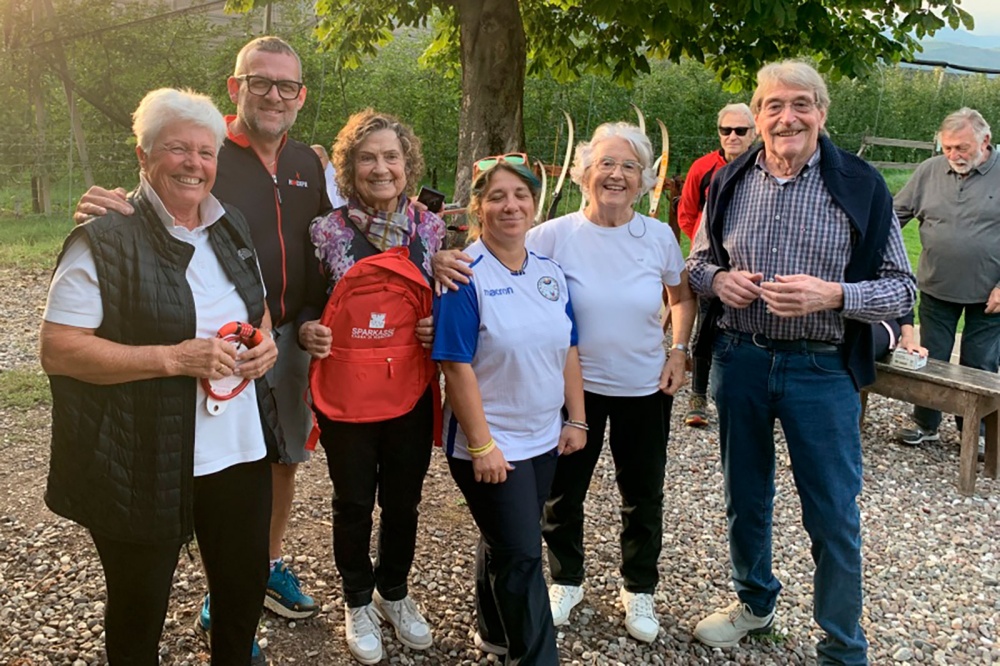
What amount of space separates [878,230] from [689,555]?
208 centimetres

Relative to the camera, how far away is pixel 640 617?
10.9 ft

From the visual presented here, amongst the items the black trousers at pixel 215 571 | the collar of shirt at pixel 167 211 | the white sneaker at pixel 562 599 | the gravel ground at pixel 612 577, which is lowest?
the gravel ground at pixel 612 577

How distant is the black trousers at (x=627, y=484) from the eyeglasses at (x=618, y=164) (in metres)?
0.83

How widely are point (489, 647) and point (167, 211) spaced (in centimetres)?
200

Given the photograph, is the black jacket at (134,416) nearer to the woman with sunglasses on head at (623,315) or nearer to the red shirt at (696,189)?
the woman with sunglasses on head at (623,315)

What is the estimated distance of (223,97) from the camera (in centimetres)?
1550

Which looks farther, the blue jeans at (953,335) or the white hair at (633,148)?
the blue jeans at (953,335)

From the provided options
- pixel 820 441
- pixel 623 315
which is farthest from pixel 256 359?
pixel 820 441

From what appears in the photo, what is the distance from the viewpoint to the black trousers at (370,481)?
2.86 metres

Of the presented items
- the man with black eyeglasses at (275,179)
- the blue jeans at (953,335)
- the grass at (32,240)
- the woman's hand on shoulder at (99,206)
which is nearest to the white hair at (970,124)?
the blue jeans at (953,335)

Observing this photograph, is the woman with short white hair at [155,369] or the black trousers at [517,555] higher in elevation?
the woman with short white hair at [155,369]

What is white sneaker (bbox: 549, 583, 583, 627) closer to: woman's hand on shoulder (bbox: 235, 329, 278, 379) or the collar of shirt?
woman's hand on shoulder (bbox: 235, 329, 278, 379)

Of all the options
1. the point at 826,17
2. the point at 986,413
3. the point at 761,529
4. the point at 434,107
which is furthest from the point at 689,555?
the point at 434,107

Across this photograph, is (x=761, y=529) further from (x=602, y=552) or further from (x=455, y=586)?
(x=455, y=586)
